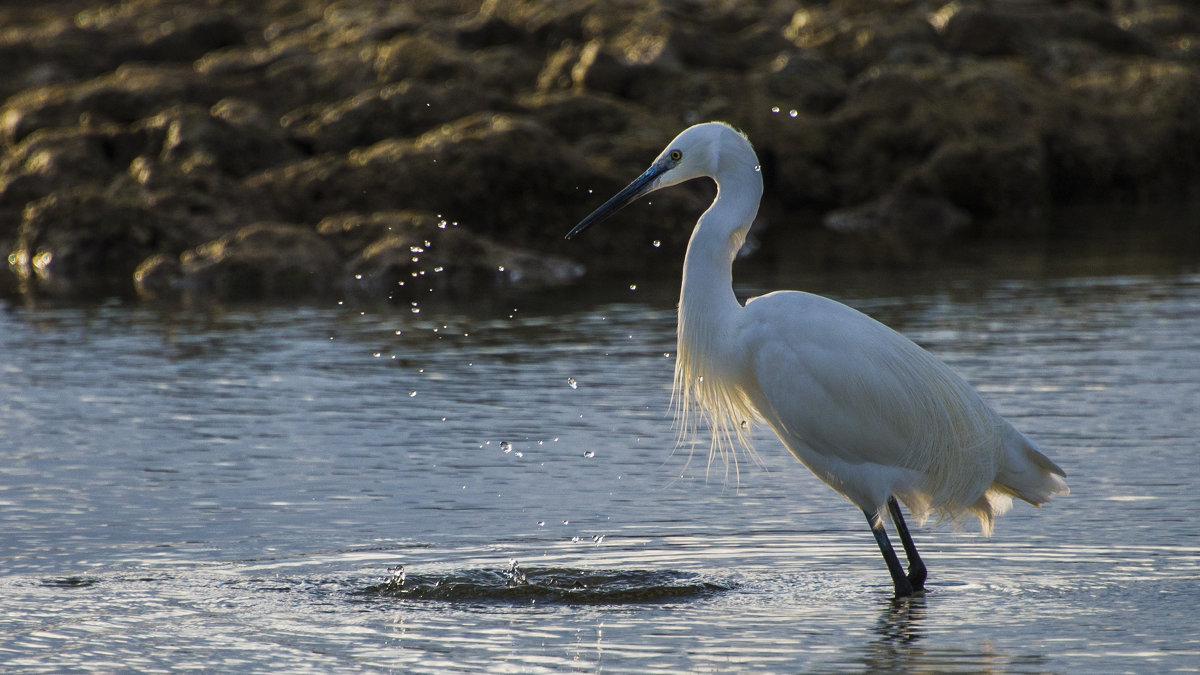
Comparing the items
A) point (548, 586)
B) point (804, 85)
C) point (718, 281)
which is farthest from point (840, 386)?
point (804, 85)

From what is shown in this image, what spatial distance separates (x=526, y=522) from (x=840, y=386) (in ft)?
4.94

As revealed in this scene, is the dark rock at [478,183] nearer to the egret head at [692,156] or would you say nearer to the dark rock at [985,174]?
the dark rock at [985,174]

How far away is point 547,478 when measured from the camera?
7336 millimetres

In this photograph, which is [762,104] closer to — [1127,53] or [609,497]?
[1127,53]

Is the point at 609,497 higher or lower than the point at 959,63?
lower

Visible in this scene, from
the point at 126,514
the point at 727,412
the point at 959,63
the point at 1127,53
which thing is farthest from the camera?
the point at 1127,53

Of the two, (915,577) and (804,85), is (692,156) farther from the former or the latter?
(804,85)

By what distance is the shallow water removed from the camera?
5066mm

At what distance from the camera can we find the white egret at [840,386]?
19.0 ft

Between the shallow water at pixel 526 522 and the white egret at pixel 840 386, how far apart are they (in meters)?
0.29

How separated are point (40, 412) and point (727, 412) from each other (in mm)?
4410

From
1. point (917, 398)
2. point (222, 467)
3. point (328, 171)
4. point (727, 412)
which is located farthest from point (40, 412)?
point (328, 171)

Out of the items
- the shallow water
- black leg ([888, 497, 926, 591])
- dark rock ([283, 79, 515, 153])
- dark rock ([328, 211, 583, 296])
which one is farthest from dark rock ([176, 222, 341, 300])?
black leg ([888, 497, 926, 591])

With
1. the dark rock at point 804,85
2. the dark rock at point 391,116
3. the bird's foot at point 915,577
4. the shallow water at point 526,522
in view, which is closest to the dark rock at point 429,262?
the shallow water at point 526,522
